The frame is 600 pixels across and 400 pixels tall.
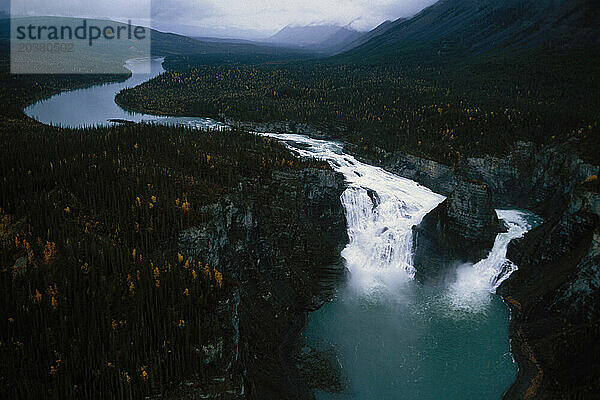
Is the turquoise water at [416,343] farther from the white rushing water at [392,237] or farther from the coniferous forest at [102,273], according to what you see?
the coniferous forest at [102,273]

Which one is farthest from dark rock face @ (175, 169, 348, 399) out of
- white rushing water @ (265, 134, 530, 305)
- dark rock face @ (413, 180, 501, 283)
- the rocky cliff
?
the rocky cliff

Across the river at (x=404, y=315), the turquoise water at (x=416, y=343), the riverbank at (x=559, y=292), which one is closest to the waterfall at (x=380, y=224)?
the river at (x=404, y=315)

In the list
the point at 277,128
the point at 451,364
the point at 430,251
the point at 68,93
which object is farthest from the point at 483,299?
the point at 68,93

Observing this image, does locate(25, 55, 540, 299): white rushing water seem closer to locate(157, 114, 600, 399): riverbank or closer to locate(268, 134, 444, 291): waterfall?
locate(268, 134, 444, 291): waterfall

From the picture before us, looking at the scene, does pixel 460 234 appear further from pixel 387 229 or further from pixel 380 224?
pixel 380 224

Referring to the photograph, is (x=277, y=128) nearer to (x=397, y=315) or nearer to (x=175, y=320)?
(x=397, y=315)
